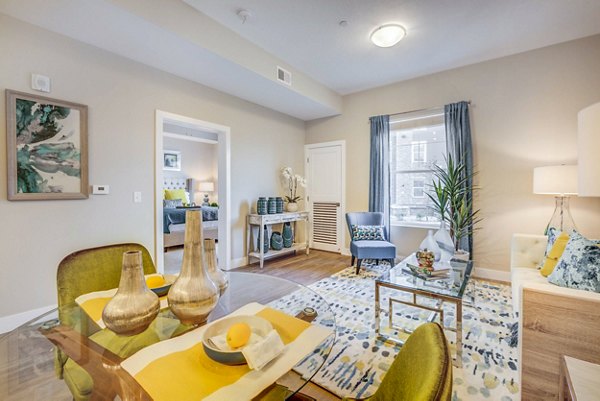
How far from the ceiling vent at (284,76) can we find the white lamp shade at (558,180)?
3.13 metres

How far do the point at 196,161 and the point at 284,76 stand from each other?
18.8ft

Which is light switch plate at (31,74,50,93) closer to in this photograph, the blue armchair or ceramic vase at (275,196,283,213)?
ceramic vase at (275,196,283,213)

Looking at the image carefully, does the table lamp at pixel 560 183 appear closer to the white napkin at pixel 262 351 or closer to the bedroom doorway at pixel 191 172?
the white napkin at pixel 262 351

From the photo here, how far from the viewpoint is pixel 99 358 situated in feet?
3.21

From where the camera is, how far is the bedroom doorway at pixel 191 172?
124 inches

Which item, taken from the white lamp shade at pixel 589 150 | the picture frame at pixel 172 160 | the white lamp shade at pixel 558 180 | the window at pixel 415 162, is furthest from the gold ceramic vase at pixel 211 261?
the picture frame at pixel 172 160

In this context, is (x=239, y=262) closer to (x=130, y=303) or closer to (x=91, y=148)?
(x=91, y=148)

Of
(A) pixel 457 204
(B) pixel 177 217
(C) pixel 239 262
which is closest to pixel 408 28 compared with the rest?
(A) pixel 457 204

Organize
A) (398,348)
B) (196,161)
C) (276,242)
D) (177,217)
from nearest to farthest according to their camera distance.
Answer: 1. (398,348)
2. (276,242)
3. (177,217)
4. (196,161)

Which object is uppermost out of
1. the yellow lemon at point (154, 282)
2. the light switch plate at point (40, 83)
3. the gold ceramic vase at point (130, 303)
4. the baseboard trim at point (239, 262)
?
the light switch plate at point (40, 83)

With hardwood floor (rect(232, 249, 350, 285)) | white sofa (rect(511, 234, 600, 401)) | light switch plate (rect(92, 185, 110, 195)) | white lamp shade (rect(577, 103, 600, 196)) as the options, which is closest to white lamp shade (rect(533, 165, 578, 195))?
white sofa (rect(511, 234, 600, 401))

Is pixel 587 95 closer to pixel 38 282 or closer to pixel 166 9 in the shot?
pixel 166 9

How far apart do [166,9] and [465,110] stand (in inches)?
145

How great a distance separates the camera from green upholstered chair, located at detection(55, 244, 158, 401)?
98 centimetres
